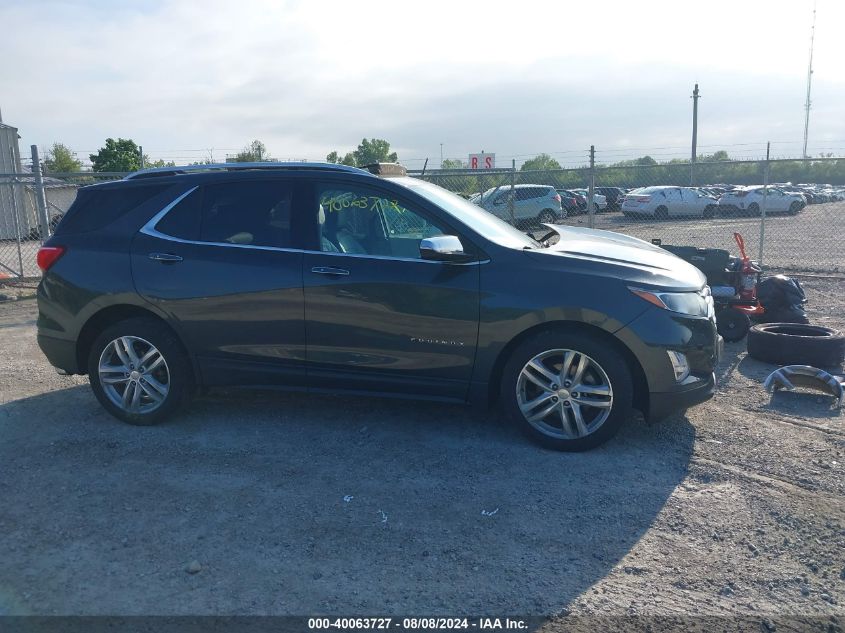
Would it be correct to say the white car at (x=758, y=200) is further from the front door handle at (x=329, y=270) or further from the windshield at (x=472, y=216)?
the front door handle at (x=329, y=270)

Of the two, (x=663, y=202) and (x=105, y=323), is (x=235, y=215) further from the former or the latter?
(x=663, y=202)

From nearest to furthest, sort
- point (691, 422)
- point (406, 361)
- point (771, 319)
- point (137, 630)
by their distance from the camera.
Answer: point (137, 630)
point (406, 361)
point (691, 422)
point (771, 319)

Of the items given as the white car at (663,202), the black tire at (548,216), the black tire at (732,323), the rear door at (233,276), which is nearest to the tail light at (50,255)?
the rear door at (233,276)

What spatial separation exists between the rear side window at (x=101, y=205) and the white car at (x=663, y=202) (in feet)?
75.0

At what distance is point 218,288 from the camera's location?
5277mm

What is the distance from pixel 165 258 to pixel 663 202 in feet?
77.6

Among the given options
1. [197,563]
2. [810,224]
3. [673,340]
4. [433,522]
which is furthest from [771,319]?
[810,224]

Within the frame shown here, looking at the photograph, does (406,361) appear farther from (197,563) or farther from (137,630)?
(137,630)

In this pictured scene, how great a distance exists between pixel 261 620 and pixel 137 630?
0.51 metres

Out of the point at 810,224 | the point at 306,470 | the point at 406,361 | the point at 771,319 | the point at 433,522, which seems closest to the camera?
the point at 433,522

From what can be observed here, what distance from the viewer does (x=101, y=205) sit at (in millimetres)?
5656

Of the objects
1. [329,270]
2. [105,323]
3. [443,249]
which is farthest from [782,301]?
[105,323]

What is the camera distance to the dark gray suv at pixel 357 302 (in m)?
4.83

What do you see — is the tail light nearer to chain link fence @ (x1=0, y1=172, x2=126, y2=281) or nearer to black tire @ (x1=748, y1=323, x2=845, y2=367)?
chain link fence @ (x1=0, y1=172, x2=126, y2=281)
